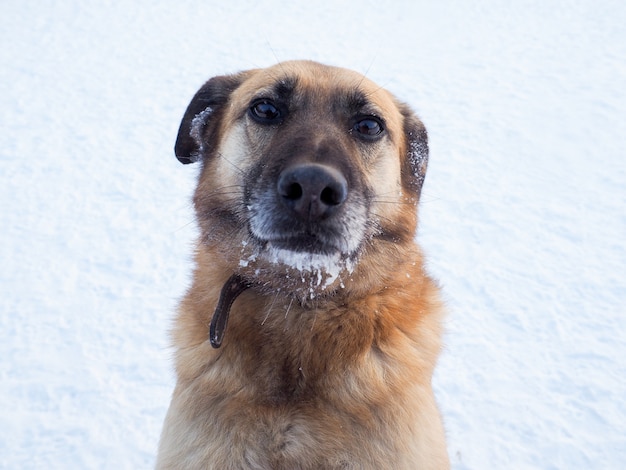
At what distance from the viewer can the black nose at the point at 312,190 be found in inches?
80.5

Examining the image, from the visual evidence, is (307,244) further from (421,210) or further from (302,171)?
(421,210)

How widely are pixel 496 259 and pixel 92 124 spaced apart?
6.89 metres


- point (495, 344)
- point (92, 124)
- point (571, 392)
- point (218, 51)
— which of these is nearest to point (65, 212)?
point (92, 124)

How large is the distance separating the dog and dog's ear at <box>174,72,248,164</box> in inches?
12.1

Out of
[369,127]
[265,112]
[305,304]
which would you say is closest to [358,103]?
[369,127]

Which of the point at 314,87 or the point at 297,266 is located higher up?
the point at 314,87

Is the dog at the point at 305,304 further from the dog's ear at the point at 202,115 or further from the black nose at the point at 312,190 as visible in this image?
the dog's ear at the point at 202,115

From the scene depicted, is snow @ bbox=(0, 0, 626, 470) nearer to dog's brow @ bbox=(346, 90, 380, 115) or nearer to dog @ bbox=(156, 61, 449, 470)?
dog @ bbox=(156, 61, 449, 470)

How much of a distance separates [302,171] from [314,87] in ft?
3.00

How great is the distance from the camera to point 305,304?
2373mm

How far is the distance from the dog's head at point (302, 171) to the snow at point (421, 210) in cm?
52

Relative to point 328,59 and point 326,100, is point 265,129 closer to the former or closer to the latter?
point 326,100

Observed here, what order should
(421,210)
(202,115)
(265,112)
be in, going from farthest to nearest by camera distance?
(421,210) → (202,115) → (265,112)

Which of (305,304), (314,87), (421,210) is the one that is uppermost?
(314,87)
